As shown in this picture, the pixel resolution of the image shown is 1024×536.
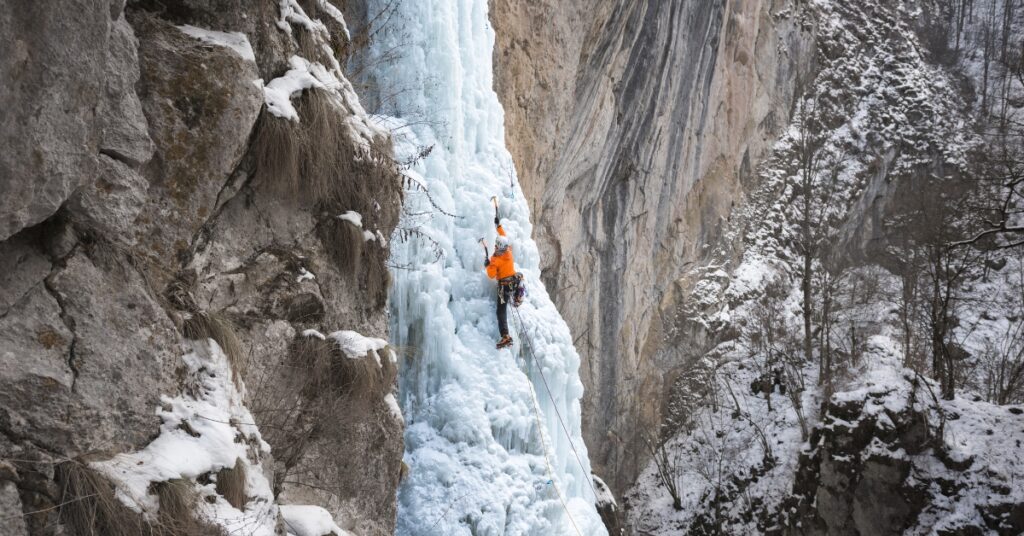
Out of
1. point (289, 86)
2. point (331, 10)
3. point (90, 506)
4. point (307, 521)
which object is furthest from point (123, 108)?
point (331, 10)

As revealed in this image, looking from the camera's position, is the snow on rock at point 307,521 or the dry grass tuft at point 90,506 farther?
the snow on rock at point 307,521

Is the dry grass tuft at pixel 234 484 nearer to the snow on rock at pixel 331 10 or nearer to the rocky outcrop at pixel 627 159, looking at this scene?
the snow on rock at pixel 331 10

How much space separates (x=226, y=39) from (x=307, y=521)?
7.38ft

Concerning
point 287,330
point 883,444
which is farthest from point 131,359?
point 883,444

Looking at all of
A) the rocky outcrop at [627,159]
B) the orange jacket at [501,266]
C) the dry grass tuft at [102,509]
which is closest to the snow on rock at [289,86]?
the dry grass tuft at [102,509]

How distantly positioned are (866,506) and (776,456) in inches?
180

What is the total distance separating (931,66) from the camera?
25594 mm

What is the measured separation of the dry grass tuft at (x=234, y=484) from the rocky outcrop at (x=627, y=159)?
950cm

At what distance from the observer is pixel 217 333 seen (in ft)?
9.82

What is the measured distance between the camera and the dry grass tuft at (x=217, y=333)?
2896 millimetres

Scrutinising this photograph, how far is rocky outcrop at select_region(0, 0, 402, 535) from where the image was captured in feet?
6.81

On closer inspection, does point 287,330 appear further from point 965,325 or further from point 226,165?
point 965,325

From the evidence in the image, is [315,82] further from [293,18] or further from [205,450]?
[205,450]

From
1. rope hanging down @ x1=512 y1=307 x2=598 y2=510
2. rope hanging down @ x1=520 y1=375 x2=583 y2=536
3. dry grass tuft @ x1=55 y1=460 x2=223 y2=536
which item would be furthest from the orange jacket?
dry grass tuft @ x1=55 y1=460 x2=223 y2=536
